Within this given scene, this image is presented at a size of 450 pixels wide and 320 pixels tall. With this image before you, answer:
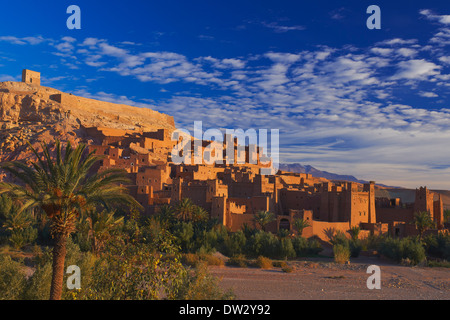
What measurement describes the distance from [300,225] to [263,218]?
2.70m

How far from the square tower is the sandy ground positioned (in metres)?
66.3

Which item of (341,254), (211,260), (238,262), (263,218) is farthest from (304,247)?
(211,260)

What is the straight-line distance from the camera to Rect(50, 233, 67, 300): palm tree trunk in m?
9.62

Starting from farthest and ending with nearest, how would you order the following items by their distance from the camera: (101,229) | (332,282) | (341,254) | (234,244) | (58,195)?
1. (234,244)
2. (341,254)
3. (101,229)
4. (332,282)
5. (58,195)

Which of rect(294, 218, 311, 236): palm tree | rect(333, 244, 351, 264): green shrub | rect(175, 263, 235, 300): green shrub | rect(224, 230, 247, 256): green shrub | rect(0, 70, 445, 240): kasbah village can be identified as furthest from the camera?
rect(0, 70, 445, 240): kasbah village

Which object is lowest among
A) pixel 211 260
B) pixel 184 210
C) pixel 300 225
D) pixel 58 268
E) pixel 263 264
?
pixel 263 264

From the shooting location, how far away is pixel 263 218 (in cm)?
3011

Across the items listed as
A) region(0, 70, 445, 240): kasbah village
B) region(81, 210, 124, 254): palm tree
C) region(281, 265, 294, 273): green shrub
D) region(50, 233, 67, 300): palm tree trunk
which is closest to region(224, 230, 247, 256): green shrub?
region(0, 70, 445, 240): kasbah village

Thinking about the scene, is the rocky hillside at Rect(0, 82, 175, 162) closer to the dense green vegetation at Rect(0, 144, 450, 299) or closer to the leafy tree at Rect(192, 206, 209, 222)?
the dense green vegetation at Rect(0, 144, 450, 299)

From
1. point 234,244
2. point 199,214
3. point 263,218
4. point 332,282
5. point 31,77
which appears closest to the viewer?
point 332,282

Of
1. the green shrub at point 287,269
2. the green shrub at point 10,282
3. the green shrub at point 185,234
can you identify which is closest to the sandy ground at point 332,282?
the green shrub at point 287,269

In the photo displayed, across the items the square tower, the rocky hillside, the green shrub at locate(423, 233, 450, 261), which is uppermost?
the square tower

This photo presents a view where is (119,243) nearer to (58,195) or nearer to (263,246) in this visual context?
(58,195)
